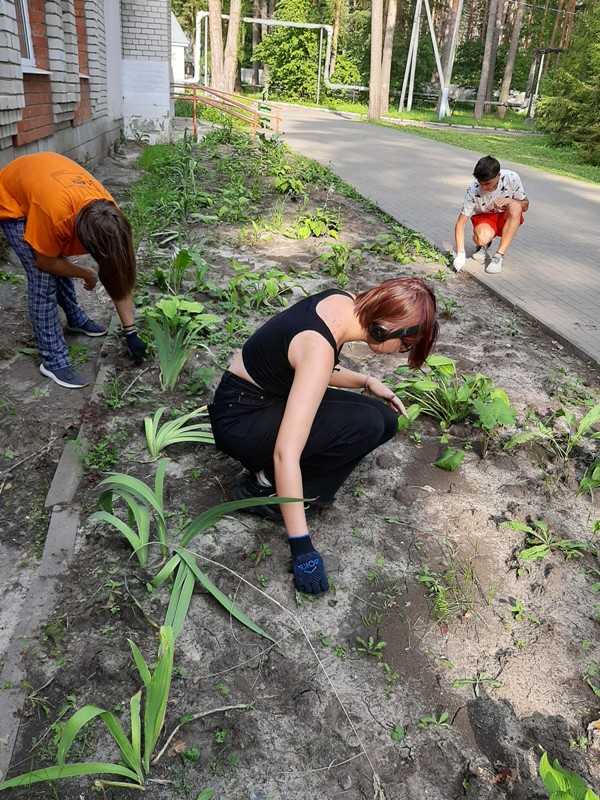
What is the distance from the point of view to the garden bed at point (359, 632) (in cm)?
158

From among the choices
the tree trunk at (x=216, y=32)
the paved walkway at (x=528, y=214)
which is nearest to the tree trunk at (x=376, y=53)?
the tree trunk at (x=216, y=32)

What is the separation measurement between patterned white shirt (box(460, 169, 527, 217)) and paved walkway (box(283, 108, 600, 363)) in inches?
22.0

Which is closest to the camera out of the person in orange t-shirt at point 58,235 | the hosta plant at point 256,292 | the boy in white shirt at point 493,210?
the person in orange t-shirt at point 58,235

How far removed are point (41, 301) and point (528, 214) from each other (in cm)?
727

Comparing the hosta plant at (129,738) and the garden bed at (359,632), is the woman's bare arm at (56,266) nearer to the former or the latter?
the garden bed at (359,632)

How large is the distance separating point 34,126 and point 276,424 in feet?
17.6

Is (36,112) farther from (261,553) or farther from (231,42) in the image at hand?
(231,42)

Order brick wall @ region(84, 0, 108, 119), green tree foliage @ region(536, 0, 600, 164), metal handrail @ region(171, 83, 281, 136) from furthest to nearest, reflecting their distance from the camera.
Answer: green tree foliage @ region(536, 0, 600, 164) < metal handrail @ region(171, 83, 281, 136) < brick wall @ region(84, 0, 108, 119)

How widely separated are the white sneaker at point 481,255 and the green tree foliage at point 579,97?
1133 cm

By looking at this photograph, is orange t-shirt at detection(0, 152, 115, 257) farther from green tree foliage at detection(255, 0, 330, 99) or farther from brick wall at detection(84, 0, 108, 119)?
green tree foliage at detection(255, 0, 330, 99)

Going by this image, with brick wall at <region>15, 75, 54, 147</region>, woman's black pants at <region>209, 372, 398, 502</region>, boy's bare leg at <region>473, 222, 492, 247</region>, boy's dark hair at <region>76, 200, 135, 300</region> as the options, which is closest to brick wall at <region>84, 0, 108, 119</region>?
brick wall at <region>15, 75, 54, 147</region>

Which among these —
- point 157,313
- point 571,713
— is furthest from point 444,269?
point 571,713

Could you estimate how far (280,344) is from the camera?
204cm

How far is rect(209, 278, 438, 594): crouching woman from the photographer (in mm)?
1874
